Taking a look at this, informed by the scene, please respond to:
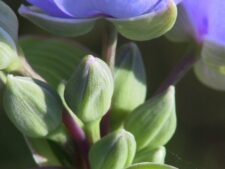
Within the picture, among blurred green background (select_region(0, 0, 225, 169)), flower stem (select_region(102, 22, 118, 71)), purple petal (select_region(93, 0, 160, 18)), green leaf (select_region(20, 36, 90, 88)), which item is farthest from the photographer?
blurred green background (select_region(0, 0, 225, 169))

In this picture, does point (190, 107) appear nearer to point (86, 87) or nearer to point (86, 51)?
point (86, 51)

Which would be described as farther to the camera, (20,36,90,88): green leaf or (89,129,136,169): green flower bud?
(20,36,90,88): green leaf

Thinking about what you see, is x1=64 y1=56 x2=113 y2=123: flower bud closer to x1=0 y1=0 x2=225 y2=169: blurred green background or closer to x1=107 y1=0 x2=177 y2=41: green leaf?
x1=107 y1=0 x2=177 y2=41: green leaf

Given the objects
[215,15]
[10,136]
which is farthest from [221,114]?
[215,15]

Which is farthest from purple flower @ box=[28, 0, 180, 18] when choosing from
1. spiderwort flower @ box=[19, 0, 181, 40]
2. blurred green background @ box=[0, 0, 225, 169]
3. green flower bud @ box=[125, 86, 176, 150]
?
blurred green background @ box=[0, 0, 225, 169]

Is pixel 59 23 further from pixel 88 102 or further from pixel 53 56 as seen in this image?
pixel 53 56

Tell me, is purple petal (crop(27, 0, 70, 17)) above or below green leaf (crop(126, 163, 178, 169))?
above

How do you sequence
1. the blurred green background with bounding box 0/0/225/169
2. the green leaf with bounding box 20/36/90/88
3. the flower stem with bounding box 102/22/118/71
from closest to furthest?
the flower stem with bounding box 102/22/118/71, the green leaf with bounding box 20/36/90/88, the blurred green background with bounding box 0/0/225/169
